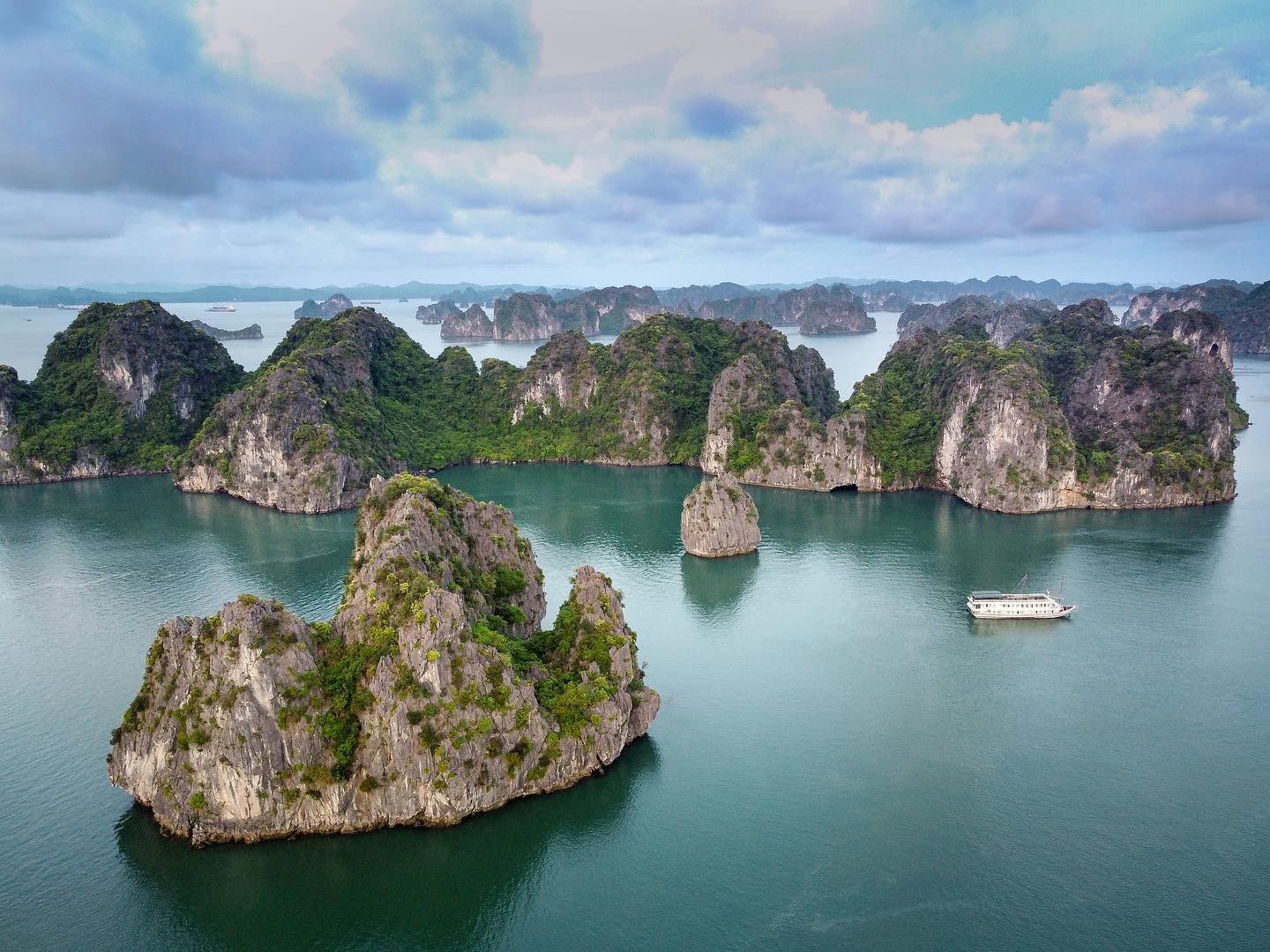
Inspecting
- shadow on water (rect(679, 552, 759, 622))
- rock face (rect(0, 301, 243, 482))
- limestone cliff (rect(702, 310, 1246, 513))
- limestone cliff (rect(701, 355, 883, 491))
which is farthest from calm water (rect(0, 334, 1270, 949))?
rock face (rect(0, 301, 243, 482))

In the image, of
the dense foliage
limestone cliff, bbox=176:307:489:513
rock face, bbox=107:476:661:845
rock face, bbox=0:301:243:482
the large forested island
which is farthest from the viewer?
the dense foliage

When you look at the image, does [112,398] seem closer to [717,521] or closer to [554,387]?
[554,387]

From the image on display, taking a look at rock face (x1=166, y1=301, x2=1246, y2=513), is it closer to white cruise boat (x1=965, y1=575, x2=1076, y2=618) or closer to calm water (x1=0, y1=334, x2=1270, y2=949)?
calm water (x1=0, y1=334, x2=1270, y2=949)

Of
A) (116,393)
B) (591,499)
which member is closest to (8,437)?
(116,393)

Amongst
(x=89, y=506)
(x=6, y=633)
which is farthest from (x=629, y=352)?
(x=6, y=633)

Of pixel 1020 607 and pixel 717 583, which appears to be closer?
pixel 1020 607

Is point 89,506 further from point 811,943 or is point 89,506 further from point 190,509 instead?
point 811,943

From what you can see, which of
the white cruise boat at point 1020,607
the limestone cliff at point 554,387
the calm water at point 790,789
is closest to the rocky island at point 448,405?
the limestone cliff at point 554,387
